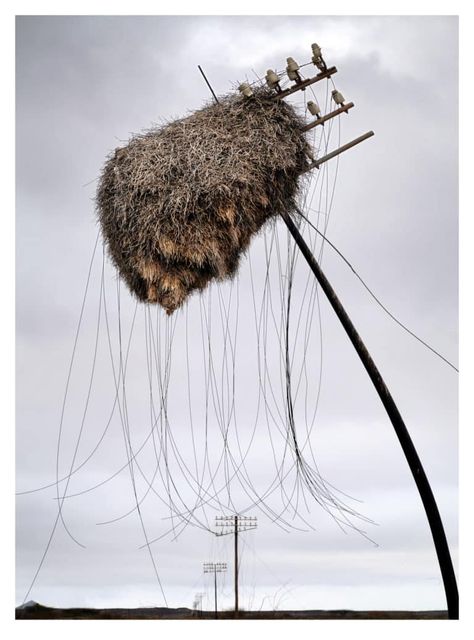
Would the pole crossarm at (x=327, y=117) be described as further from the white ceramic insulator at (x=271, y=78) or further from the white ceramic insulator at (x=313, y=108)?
the white ceramic insulator at (x=271, y=78)

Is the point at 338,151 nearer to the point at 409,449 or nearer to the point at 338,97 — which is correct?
the point at 338,97

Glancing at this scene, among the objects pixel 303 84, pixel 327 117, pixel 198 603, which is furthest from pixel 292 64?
pixel 198 603

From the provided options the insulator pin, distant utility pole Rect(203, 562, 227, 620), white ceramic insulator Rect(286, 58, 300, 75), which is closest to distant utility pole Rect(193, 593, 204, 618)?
distant utility pole Rect(203, 562, 227, 620)

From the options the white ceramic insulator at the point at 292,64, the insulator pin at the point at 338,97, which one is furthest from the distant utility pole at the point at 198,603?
the white ceramic insulator at the point at 292,64

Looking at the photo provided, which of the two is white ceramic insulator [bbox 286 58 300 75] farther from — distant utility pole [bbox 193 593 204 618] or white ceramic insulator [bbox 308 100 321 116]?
distant utility pole [bbox 193 593 204 618]

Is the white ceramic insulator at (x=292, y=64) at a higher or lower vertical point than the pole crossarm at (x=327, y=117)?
higher

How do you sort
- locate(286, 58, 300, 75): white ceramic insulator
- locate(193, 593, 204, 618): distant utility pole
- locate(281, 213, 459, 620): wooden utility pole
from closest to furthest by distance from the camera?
locate(281, 213, 459, 620): wooden utility pole, locate(286, 58, 300, 75): white ceramic insulator, locate(193, 593, 204, 618): distant utility pole

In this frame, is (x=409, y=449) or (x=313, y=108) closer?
(x=409, y=449)
